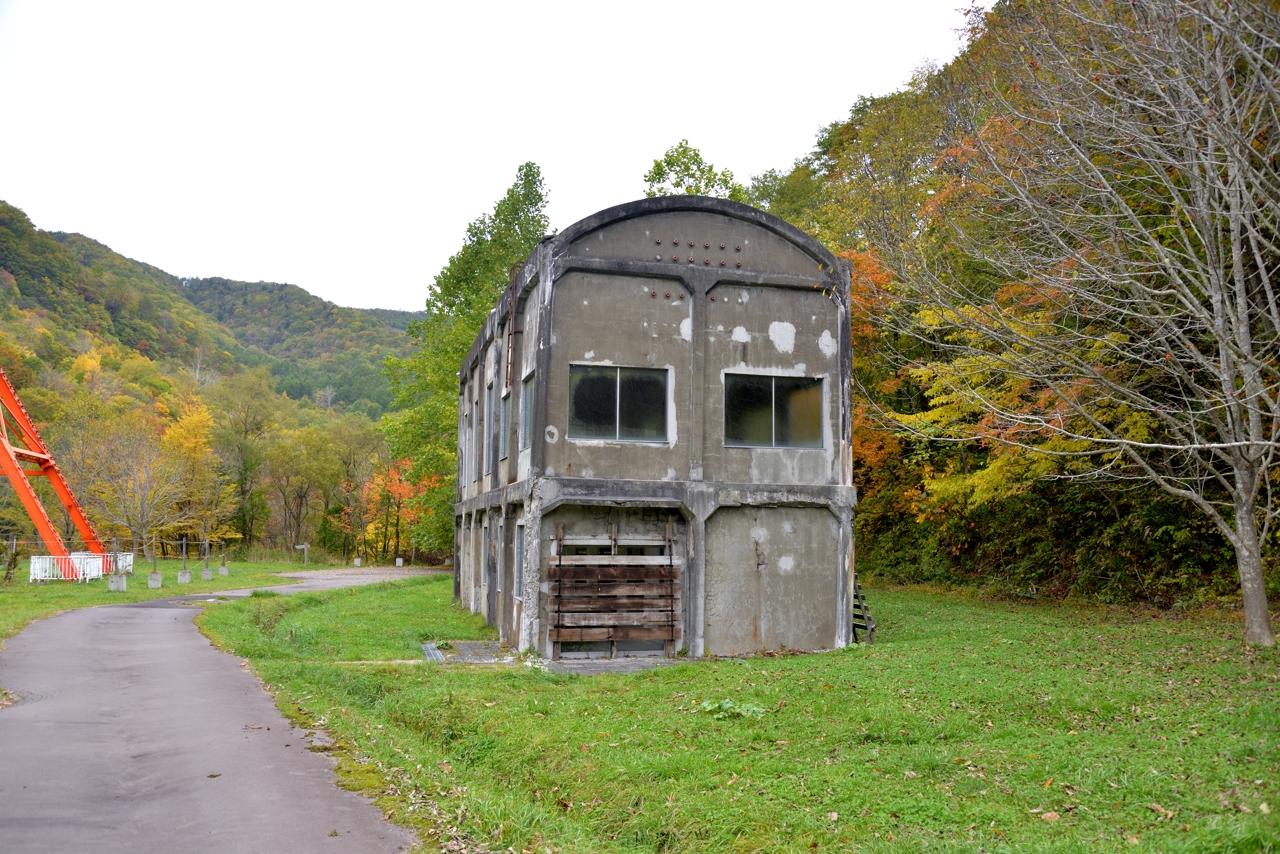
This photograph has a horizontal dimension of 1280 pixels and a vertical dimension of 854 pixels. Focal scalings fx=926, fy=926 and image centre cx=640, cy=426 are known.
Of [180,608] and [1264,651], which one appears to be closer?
[1264,651]

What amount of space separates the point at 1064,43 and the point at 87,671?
16601mm

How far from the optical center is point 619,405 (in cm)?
1619

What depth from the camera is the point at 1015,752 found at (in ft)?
26.9

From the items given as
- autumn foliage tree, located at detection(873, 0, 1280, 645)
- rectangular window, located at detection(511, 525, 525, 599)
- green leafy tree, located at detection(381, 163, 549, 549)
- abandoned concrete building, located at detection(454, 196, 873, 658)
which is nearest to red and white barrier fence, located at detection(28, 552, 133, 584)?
green leafy tree, located at detection(381, 163, 549, 549)

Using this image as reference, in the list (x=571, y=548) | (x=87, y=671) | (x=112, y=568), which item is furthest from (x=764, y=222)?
(x=112, y=568)

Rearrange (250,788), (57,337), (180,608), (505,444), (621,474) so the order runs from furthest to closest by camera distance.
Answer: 1. (57,337)
2. (180,608)
3. (505,444)
4. (621,474)
5. (250,788)

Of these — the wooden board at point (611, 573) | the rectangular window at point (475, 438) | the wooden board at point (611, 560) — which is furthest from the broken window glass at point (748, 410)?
the rectangular window at point (475, 438)

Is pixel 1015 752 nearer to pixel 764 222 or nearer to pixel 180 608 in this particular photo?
pixel 764 222

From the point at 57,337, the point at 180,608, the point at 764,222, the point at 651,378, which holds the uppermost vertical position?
the point at 57,337

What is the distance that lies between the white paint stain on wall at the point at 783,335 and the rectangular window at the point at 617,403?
2218 millimetres

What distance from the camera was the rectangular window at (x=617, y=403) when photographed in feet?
52.5

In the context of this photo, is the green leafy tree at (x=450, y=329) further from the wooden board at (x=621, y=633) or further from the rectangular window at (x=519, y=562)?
the wooden board at (x=621, y=633)

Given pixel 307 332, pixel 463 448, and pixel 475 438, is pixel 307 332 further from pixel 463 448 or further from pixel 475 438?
pixel 475 438

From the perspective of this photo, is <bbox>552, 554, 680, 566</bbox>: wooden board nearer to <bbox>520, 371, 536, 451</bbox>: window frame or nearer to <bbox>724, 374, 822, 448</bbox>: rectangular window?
<bbox>520, 371, 536, 451</bbox>: window frame
